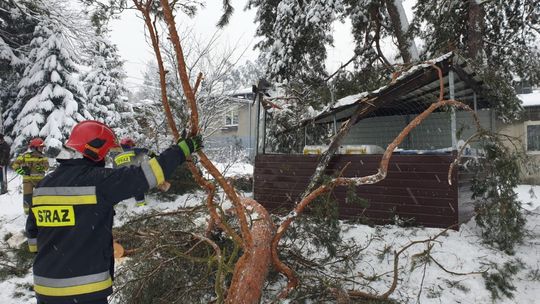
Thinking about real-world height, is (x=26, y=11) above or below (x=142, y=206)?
above

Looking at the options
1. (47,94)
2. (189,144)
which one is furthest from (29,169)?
(47,94)

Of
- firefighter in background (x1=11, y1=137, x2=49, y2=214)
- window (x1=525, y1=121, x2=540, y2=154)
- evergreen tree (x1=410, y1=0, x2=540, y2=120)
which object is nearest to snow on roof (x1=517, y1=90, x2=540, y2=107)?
window (x1=525, y1=121, x2=540, y2=154)

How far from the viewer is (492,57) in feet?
31.8

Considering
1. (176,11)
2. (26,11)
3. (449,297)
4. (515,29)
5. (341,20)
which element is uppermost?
(26,11)

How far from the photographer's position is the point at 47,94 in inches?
651

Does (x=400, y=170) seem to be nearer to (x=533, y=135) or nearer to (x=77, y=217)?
(x=77, y=217)

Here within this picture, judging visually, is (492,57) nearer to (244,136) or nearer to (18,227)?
(18,227)

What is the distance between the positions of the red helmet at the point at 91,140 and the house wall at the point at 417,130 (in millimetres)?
8819

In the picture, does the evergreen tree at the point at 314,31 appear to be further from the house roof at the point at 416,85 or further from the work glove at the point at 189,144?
the work glove at the point at 189,144

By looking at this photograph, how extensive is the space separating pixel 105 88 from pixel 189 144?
20.5 meters

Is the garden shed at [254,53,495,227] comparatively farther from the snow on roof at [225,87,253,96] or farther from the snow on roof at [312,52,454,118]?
the snow on roof at [225,87,253,96]

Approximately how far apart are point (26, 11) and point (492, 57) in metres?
14.2

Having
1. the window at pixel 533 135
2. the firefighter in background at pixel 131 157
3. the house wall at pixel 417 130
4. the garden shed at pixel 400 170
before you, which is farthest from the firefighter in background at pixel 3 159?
the window at pixel 533 135

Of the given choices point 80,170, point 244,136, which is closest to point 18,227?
point 80,170
